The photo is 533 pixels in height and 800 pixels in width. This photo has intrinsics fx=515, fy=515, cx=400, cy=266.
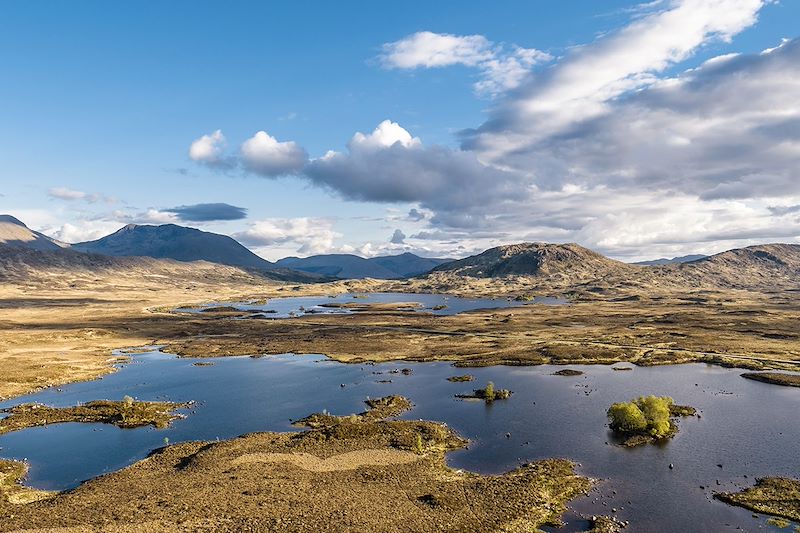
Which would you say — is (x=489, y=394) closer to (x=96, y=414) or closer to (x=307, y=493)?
(x=307, y=493)

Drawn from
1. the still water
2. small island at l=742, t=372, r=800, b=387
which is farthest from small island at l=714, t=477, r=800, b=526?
small island at l=742, t=372, r=800, b=387

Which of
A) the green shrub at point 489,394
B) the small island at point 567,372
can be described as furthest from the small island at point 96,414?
the small island at point 567,372

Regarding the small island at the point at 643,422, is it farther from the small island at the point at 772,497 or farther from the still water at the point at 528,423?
the small island at the point at 772,497

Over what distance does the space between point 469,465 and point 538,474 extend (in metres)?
8.14

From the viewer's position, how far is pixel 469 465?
60.9 meters

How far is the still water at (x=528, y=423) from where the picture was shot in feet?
178

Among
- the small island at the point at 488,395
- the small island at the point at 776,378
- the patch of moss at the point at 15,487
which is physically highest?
the small island at the point at 776,378

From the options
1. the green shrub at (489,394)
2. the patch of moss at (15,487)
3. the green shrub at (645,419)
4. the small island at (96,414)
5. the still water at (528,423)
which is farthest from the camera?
the green shrub at (489,394)

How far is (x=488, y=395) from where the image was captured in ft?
299

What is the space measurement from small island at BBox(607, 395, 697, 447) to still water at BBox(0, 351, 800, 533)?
6.34 ft

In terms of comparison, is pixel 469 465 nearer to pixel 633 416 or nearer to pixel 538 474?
pixel 538 474

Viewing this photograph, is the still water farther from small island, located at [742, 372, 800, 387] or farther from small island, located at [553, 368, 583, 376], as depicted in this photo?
small island, located at [742, 372, 800, 387]

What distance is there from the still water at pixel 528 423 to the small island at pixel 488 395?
6.96ft

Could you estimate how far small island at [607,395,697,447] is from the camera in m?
69.0
